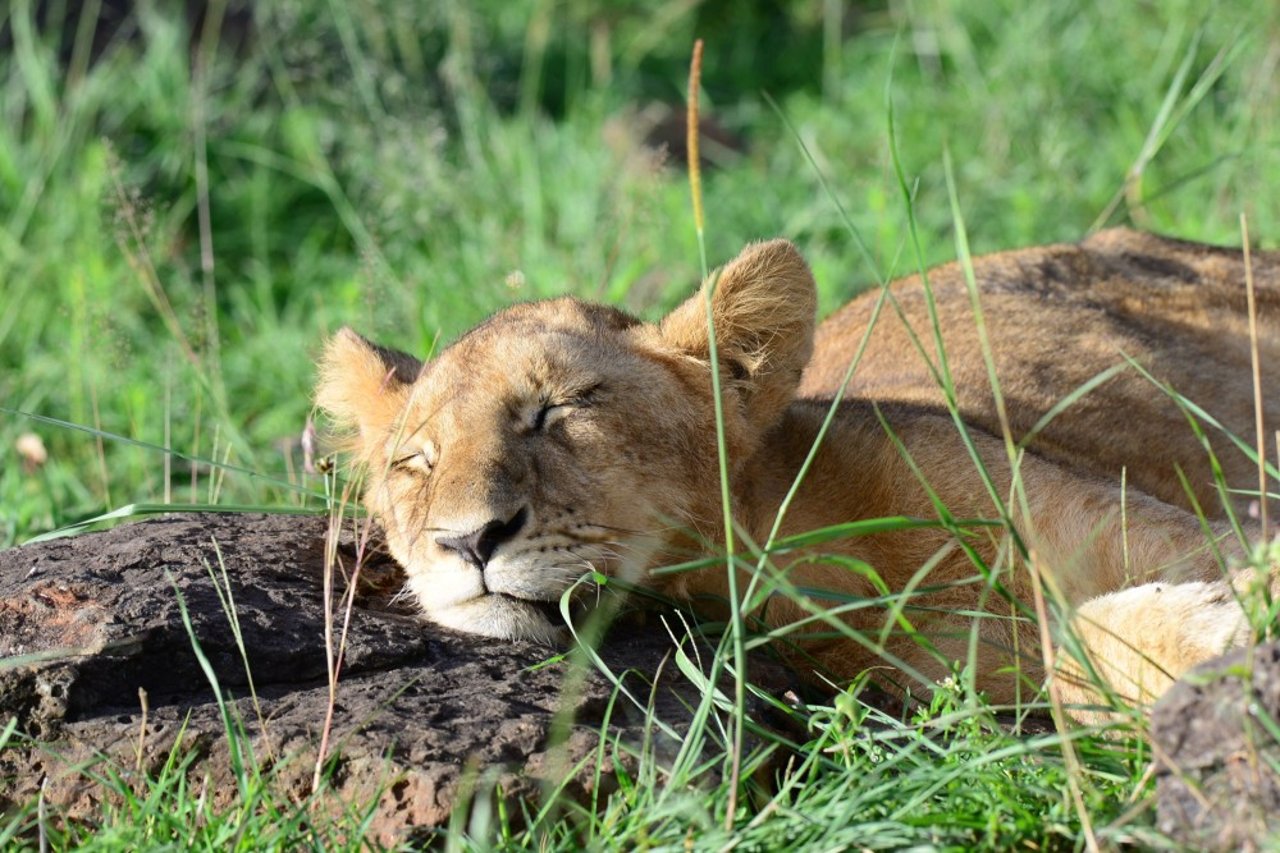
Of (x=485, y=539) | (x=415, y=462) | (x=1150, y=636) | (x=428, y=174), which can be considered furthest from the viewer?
(x=428, y=174)

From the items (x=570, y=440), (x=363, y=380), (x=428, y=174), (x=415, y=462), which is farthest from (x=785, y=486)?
(x=428, y=174)

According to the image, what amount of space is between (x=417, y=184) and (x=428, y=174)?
6cm

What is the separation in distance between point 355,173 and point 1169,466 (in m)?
4.26

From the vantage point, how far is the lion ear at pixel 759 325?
365cm

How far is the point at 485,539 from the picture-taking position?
10.4ft

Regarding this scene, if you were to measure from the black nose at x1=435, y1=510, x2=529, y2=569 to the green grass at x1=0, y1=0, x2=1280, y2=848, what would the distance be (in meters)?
1.40

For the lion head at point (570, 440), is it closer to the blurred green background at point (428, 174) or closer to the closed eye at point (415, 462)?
the closed eye at point (415, 462)

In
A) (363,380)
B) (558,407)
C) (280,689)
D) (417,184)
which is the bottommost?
(280,689)

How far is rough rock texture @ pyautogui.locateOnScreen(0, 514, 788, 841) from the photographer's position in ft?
9.38

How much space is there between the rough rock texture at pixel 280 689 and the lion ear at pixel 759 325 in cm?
59

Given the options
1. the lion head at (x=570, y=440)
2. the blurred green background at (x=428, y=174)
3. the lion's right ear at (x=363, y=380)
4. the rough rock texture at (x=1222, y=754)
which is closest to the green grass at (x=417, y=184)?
the blurred green background at (x=428, y=174)

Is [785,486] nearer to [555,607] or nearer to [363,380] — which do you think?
[555,607]

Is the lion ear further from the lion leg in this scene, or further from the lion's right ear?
the lion leg

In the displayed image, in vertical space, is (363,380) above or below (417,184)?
above
